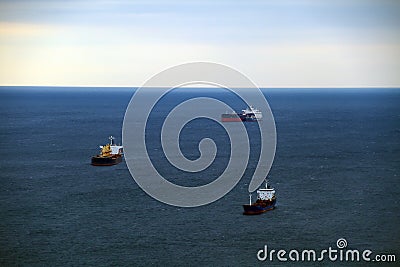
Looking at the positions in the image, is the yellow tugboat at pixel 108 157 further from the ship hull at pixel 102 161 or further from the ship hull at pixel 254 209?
the ship hull at pixel 254 209

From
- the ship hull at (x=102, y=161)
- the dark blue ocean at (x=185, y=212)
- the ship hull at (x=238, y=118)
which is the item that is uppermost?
the ship hull at (x=238, y=118)

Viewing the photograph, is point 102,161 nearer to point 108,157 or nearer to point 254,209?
point 108,157

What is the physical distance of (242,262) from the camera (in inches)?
1617

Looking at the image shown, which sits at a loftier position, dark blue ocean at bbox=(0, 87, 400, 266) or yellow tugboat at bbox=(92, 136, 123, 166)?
yellow tugboat at bbox=(92, 136, 123, 166)

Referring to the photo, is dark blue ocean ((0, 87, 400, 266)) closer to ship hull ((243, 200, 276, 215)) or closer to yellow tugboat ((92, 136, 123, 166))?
ship hull ((243, 200, 276, 215))

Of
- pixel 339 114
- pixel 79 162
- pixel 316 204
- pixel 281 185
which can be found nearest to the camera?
pixel 316 204

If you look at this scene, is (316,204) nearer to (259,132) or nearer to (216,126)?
(259,132)

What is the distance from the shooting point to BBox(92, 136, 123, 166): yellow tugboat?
246 feet

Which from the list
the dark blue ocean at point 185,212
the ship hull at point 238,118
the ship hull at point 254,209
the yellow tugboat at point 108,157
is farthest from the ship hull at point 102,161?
the ship hull at point 238,118

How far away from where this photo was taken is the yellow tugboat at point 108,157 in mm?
75000

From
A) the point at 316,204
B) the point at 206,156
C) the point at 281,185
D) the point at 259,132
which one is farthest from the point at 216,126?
the point at 316,204

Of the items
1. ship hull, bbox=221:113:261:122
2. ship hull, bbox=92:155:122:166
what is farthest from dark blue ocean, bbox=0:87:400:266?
ship hull, bbox=221:113:261:122

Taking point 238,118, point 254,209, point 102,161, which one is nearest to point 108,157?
point 102,161

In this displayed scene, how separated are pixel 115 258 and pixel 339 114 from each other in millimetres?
123319
